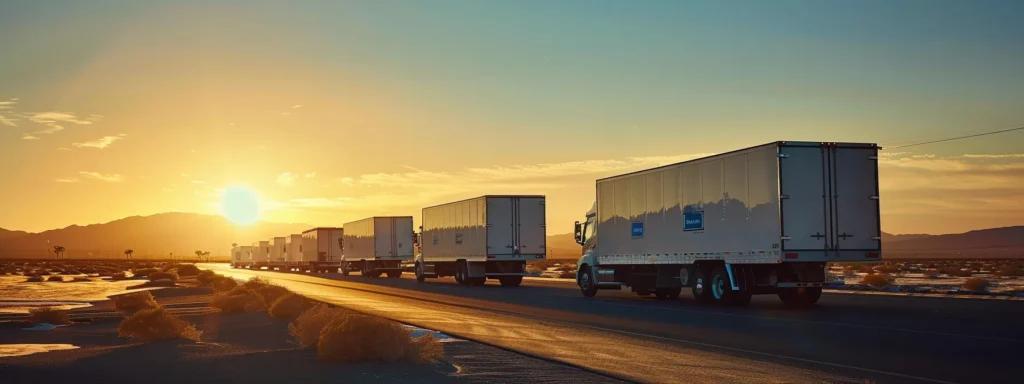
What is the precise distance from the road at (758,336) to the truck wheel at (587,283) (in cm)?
400

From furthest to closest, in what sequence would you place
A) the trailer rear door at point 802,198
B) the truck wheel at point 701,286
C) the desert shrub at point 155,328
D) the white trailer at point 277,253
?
the white trailer at point 277,253
the truck wheel at point 701,286
the trailer rear door at point 802,198
the desert shrub at point 155,328

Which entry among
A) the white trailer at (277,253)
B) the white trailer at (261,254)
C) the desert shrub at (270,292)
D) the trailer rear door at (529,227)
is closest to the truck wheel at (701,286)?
the desert shrub at (270,292)

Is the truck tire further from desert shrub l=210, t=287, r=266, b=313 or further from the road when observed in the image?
desert shrub l=210, t=287, r=266, b=313

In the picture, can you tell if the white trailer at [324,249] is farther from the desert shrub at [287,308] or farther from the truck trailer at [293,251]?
the desert shrub at [287,308]

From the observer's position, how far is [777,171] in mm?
23141

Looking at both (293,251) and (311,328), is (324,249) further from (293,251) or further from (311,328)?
(311,328)

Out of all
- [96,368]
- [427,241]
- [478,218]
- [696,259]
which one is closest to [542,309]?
[696,259]

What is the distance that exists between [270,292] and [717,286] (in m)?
14.9

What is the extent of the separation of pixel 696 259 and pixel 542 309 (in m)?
4.70

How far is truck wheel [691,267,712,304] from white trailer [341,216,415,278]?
1321 inches

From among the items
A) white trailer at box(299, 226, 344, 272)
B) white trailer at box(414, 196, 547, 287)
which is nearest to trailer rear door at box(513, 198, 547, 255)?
white trailer at box(414, 196, 547, 287)

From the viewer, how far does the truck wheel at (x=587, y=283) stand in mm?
32594

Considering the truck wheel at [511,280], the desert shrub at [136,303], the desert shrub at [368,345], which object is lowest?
the truck wheel at [511,280]

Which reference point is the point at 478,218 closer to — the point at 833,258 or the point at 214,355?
the point at 833,258
